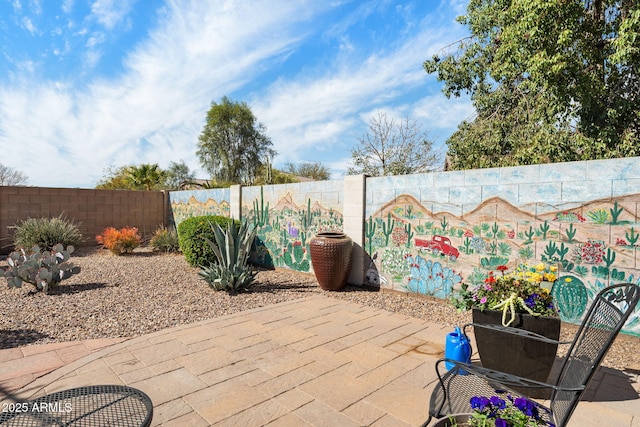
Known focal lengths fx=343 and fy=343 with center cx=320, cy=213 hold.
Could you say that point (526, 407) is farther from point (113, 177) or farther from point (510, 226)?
point (113, 177)

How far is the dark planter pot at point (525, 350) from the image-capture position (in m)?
2.34

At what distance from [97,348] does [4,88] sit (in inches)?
297

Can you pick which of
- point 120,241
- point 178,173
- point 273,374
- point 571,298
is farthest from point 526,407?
point 178,173

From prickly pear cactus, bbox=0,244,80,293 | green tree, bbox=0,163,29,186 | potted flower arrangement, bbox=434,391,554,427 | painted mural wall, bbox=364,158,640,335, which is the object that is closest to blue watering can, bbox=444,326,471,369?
potted flower arrangement, bbox=434,391,554,427

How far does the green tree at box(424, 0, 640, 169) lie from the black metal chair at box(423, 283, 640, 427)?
5.79 m

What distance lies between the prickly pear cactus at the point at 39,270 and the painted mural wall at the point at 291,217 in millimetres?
3061

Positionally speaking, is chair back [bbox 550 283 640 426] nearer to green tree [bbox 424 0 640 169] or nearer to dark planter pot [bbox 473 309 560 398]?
dark planter pot [bbox 473 309 560 398]

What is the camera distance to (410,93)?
1262 centimetres

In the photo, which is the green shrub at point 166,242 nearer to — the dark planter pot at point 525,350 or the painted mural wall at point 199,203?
the painted mural wall at point 199,203

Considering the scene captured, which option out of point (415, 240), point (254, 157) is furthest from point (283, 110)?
point (254, 157)

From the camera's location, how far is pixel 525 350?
2367 millimetres

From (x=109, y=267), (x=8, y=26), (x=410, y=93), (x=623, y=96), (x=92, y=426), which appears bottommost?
(x=109, y=267)

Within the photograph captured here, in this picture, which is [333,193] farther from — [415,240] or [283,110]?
[283,110]

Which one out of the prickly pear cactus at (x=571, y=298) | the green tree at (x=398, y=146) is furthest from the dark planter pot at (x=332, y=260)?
the green tree at (x=398, y=146)
